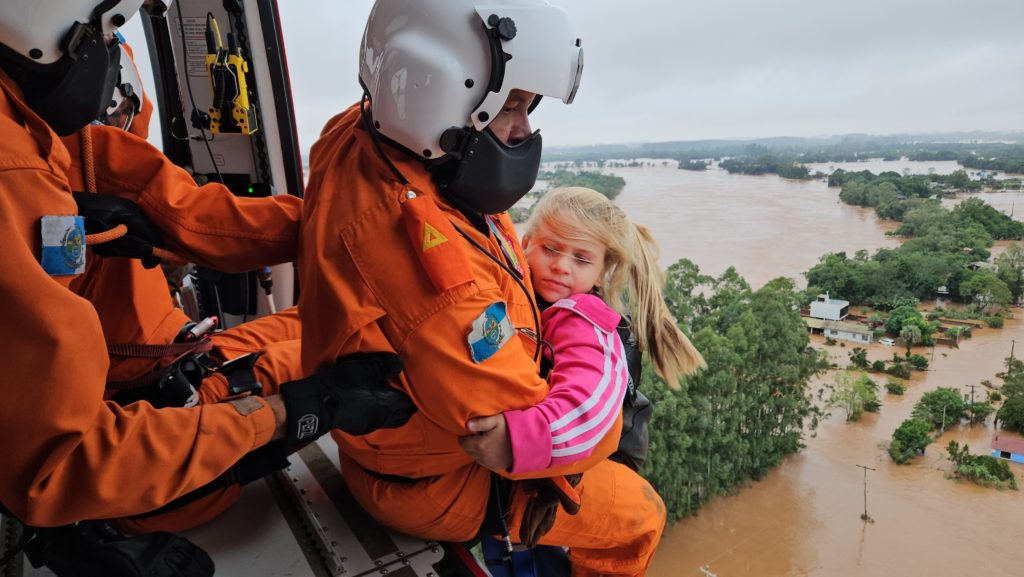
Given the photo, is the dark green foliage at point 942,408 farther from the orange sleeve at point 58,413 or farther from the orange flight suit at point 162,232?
the orange sleeve at point 58,413

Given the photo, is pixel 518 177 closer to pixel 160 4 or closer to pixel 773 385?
pixel 160 4

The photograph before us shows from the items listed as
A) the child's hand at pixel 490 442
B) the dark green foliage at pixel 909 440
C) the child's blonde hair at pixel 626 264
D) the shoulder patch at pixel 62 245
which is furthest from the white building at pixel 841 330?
the shoulder patch at pixel 62 245

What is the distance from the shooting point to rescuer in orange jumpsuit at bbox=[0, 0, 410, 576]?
0.71 metres

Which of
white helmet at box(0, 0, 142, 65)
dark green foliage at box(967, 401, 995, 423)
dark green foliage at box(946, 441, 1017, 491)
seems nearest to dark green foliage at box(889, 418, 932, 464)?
dark green foliage at box(946, 441, 1017, 491)

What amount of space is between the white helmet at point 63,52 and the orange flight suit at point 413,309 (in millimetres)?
342

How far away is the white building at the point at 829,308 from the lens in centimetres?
1073

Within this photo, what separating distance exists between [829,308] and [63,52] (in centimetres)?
1252

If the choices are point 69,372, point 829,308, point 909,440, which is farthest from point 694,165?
point 69,372

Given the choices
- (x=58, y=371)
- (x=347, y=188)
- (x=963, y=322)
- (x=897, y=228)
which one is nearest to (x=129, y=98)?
(x=347, y=188)

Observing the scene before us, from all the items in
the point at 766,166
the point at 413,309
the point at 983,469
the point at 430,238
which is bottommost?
the point at 983,469

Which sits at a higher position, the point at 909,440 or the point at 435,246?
the point at 435,246

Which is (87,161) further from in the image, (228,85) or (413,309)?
(228,85)

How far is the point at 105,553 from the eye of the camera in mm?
1005

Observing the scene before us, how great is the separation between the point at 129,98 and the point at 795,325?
43.6 feet
